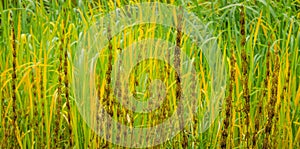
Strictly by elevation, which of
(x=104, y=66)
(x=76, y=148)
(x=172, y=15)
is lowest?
(x=76, y=148)

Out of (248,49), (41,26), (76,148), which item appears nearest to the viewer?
(76,148)

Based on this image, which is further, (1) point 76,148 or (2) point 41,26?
(2) point 41,26

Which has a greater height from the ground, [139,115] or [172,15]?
[172,15]

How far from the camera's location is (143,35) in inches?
114

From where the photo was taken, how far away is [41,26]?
3.14 metres

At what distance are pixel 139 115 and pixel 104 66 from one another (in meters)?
0.49

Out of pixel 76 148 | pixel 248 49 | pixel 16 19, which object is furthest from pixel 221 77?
pixel 16 19

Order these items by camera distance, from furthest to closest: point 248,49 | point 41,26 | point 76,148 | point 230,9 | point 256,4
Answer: point 256,4 → point 230,9 → point 41,26 → point 248,49 → point 76,148

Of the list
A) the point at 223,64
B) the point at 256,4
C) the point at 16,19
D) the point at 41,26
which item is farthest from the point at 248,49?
the point at 16,19

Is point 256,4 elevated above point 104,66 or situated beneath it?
elevated above

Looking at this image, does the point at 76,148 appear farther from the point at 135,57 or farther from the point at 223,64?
the point at 223,64

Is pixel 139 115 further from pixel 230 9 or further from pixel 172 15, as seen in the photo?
pixel 230 9

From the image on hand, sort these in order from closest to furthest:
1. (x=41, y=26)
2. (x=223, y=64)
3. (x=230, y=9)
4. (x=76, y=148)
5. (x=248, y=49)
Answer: (x=76, y=148)
(x=223, y=64)
(x=248, y=49)
(x=41, y=26)
(x=230, y=9)

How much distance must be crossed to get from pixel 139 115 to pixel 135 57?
39 centimetres
